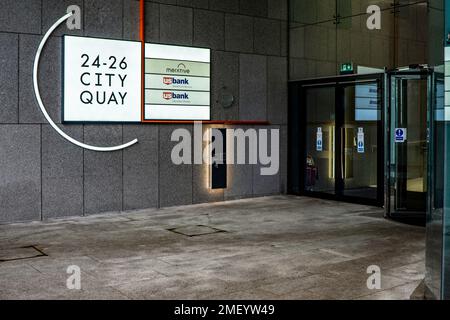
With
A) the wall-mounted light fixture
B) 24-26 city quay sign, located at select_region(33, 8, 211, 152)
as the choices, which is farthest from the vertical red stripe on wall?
the wall-mounted light fixture

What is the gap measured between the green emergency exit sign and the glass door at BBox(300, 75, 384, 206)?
0.60ft

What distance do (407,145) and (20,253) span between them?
700cm

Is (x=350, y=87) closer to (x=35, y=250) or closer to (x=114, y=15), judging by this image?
(x=114, y=15)

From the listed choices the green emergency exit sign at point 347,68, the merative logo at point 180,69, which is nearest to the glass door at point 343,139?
the green emergency exit sign at point 347,68

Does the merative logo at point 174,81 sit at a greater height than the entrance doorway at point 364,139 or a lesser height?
greater

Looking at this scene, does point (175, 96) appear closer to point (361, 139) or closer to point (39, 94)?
point (39, 94)

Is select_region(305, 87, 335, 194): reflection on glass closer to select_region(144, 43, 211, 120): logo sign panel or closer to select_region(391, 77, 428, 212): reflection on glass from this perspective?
select_region(391, 77, 428, 212): reflection on glass

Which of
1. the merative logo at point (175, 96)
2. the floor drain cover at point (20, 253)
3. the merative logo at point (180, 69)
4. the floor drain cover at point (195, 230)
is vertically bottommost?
the floor drain cover at point (20, 253)

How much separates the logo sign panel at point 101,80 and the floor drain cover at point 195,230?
2924 mm

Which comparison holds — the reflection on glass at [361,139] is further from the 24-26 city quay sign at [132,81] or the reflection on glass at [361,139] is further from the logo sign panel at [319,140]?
the 24-26 city quay sign at [132,81]

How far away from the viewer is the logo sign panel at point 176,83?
38.7 ft

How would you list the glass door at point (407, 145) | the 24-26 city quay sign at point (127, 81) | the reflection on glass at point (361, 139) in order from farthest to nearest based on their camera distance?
the reflection on glass at point (361, 139) → the 24-26 city quay sign at point (127, 81) → the glass door at point (407, 145)

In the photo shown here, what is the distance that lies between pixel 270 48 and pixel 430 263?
30.2 ft

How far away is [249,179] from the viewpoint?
13602mm
